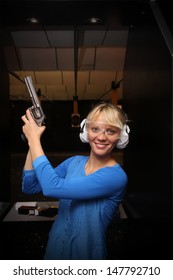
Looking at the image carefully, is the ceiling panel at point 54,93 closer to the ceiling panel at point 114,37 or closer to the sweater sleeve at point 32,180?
the ceiling panel at point 114,37

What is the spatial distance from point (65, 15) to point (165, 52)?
787mm

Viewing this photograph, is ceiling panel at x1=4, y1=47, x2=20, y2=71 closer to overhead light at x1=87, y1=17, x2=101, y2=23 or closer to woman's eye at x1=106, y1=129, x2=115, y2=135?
overhead light at x1=87, y1=17, x2=101, y2=23

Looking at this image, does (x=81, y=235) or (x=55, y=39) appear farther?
(x=55, y=39)

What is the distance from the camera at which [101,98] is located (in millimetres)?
2586

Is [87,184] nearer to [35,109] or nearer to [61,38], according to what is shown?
[35,109]

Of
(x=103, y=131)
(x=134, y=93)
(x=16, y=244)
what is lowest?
(x=16, y=244)

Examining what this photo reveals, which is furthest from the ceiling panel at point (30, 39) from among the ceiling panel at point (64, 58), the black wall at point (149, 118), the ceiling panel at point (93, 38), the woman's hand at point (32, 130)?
the woman's hand at point (32, 130)

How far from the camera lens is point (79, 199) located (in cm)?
150

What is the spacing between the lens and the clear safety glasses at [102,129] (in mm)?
1559
